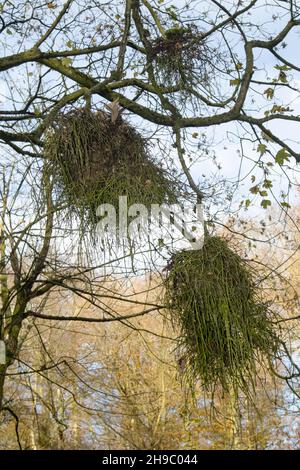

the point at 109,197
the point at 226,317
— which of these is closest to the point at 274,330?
the point at 226,317

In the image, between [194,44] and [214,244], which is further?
[194,44]

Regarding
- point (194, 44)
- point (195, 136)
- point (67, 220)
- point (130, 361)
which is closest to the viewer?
point (67, 220)

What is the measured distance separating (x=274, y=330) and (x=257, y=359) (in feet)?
0.52

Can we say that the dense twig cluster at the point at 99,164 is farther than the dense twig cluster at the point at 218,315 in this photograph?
Yes

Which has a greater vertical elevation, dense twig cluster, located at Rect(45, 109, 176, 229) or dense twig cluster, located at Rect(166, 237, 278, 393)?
dense twig cluster, located at Rect(45, 109, 176, 229)

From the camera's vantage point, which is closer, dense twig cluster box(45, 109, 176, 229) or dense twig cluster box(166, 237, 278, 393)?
dense twig cluster box(166, 237, 278, 393)

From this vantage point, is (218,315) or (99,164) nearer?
(218,315)

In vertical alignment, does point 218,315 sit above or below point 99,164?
below

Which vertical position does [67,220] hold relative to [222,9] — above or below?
below

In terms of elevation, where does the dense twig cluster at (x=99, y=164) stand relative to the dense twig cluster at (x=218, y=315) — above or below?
above
